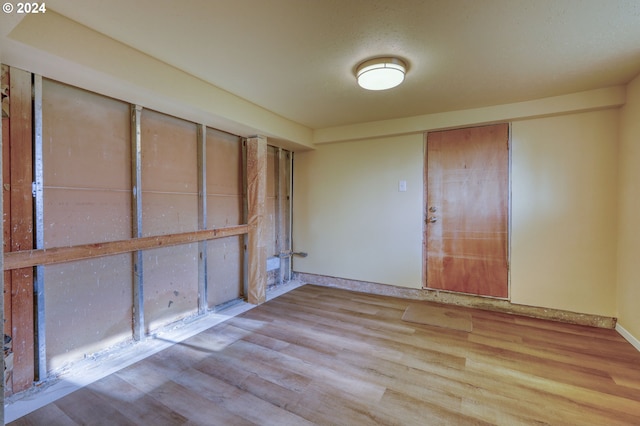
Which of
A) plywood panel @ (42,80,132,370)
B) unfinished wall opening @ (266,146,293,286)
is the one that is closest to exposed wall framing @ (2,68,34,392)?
plywood panel @ (42,80,132,370)

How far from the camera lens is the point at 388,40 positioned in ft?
6.68

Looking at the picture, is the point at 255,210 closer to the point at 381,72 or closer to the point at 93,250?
the point at 93,250

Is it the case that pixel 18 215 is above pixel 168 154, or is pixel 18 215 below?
below

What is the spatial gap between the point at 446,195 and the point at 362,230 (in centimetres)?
120

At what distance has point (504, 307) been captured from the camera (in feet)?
11.0

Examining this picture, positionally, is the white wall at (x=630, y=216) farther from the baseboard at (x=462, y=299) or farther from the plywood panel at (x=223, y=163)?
the plywood panel at (x=223, y=163)

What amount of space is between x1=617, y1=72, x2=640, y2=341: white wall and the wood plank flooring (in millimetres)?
310

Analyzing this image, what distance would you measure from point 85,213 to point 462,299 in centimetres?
393

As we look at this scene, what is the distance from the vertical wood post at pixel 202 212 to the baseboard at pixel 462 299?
1.77m

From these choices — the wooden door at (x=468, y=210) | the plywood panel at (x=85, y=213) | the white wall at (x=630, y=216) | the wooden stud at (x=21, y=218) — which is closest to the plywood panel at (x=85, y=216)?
the plywood panel at (x=85, y=213)

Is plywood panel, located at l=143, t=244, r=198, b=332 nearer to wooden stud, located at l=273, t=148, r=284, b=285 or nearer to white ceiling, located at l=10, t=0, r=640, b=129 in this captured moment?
wooden stud, located at l=273, t=148, r=284, b=285

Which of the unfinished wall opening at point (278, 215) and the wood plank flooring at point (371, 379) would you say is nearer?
the wood plank flooring at point (371, 379)

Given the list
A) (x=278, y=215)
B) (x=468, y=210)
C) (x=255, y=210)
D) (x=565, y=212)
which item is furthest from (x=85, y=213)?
(x=565, y=212)

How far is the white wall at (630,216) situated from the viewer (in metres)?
2.53
